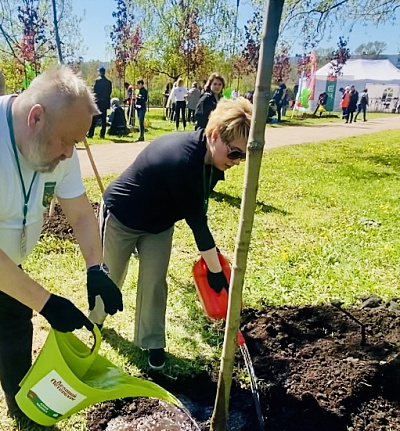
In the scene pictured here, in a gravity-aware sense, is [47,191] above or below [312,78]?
above

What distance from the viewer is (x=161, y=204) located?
242 cm

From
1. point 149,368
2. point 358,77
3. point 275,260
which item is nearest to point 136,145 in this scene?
point 275,260

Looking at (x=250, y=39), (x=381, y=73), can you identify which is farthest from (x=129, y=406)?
(x=381, y=73)

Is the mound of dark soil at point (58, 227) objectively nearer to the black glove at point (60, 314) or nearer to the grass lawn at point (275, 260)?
the grass lawn at point (275, 260)

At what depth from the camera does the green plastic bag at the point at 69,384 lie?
167 centimetres

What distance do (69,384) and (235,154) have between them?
3.79ft

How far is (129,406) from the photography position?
240 cm

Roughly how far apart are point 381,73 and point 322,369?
30.2 meters

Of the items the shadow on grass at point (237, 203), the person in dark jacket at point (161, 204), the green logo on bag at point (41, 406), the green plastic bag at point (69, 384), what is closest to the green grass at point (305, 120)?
the shadow on grass at point (237, 203)

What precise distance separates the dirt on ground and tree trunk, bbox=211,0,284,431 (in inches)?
15.3

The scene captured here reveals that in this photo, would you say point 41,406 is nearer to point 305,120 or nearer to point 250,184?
point 250,184

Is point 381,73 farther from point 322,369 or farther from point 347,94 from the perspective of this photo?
point 322,369

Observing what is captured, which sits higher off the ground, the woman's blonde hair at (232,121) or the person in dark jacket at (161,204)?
the woman's blonde hair at (232,121)

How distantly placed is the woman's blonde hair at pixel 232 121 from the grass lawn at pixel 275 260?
4.62ft
